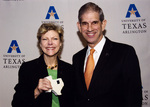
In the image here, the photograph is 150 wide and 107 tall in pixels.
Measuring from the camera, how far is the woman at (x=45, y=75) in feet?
5.35

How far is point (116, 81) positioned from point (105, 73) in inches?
5.4

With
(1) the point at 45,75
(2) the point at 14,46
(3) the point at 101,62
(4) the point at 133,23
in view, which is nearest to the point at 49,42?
(1) the point at 45,75

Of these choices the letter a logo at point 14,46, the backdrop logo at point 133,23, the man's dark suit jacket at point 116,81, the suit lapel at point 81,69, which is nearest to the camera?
the man's dark suit jacket at point 116,81

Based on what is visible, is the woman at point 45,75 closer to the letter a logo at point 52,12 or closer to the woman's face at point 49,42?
the woman's face at point 49,42

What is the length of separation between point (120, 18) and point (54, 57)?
4.40 feet

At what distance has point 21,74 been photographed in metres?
1.72

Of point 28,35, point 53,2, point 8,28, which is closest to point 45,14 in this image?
point 53,2

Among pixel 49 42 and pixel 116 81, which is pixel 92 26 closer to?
pixel 49 42

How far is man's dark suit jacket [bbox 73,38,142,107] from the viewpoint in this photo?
1438 mm

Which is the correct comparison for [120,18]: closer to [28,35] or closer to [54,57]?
[54,57]

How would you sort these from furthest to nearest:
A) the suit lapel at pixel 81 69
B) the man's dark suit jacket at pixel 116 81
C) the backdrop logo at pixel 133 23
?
the backdrop logo at pixel 133 23, the suit lapel at pixel 81 69, the man's dark suit jacket at pixel 116 81

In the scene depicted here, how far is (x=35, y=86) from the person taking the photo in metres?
1.69

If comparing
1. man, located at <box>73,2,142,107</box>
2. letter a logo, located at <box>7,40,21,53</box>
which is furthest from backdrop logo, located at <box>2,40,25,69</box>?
man, located at <box>73,2,142,107</box>

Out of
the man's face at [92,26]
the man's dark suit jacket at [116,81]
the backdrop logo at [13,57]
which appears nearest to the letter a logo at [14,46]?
the backdrop logo at [13,57]
